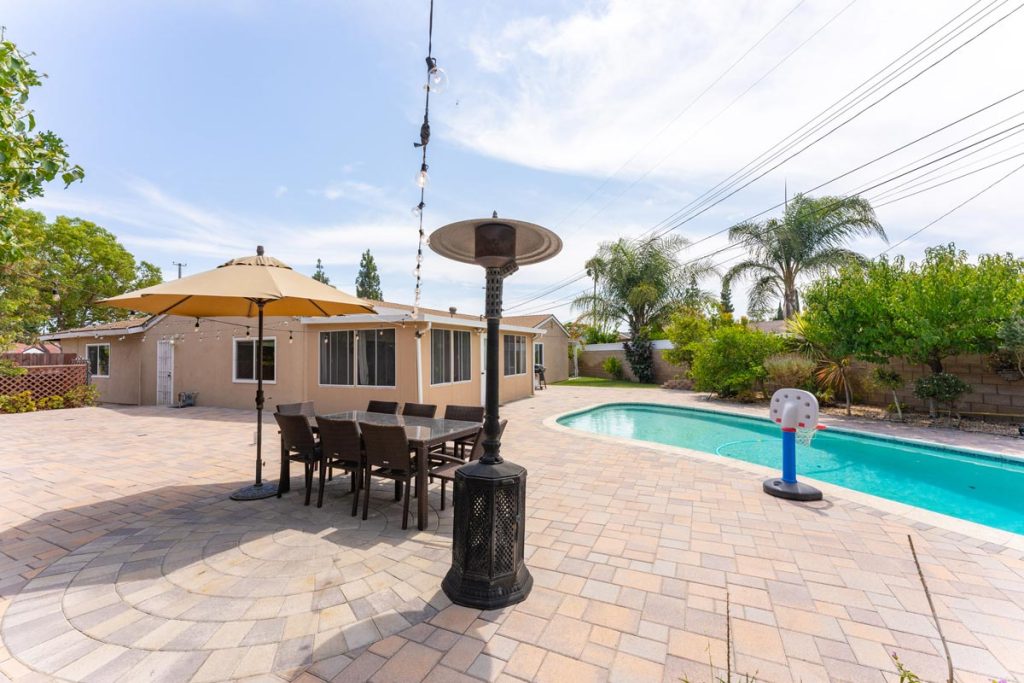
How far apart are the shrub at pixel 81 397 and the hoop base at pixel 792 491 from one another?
18.6 metres

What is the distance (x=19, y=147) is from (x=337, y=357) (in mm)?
8670

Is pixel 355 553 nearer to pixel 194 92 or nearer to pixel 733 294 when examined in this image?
pixel 194 92

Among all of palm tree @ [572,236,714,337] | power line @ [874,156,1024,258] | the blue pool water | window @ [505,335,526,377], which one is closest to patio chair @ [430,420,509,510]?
the blue pool water

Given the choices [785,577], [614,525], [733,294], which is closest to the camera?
[785,577]

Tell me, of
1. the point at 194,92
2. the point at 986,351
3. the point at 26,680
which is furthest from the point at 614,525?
the point at 986,351

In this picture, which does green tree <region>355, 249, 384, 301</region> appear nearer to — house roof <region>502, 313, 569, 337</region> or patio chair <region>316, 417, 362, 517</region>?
house roof <region>502, 313, 569, 337</region>

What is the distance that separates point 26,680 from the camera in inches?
79.7

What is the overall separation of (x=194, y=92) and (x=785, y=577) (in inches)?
390

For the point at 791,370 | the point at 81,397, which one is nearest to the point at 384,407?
the point at 791,370

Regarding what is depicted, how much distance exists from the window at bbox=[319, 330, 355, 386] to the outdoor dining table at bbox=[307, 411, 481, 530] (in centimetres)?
528

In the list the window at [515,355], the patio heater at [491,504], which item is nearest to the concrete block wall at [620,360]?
the window at [515,355]

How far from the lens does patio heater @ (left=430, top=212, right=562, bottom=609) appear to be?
268cm

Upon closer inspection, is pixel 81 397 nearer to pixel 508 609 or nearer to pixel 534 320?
pixel 508 609

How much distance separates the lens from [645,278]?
21.2m
